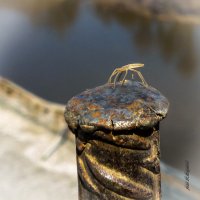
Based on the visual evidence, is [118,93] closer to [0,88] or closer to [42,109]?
[42,109]

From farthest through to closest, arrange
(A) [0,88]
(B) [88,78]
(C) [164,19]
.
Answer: (C) [164,19] → (B) [88,78] → (A) [0,88]

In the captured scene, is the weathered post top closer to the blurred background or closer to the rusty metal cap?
the rusty metal cap

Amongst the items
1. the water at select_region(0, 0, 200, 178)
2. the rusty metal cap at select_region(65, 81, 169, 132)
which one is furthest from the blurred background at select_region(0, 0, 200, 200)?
the rusty metal cap at select_region(65, 81, 169, 132)

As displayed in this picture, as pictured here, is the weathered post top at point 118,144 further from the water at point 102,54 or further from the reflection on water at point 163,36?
the reflection on water at point 163,36

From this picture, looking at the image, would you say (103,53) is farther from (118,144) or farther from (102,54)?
(118,144)

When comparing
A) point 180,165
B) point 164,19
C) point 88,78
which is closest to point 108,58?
point 88,78

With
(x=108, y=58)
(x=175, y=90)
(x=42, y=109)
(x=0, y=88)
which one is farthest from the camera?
(x=108, y=58)

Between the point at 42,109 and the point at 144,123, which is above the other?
the point at 144,123
